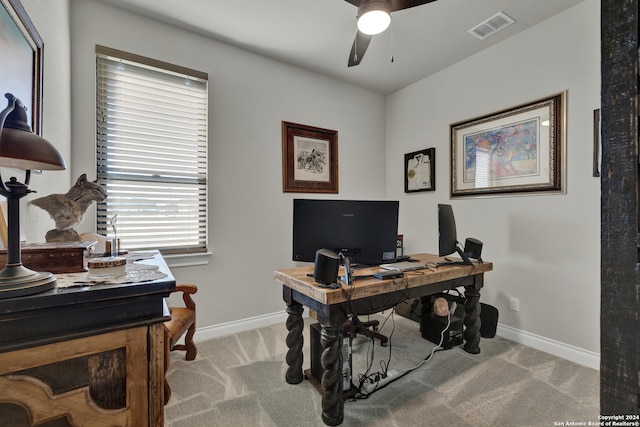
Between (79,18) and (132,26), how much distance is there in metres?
0.34

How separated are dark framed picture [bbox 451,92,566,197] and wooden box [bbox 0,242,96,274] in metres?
3.17

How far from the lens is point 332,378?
62.6 inches

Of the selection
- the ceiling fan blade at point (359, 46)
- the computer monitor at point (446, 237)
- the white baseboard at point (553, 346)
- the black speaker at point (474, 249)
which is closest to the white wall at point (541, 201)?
the white baseboard at point (553, 346)

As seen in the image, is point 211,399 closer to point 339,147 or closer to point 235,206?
point 235,206

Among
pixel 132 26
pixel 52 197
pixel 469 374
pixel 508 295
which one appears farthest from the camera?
pixel 508 295

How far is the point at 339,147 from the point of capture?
358 cm

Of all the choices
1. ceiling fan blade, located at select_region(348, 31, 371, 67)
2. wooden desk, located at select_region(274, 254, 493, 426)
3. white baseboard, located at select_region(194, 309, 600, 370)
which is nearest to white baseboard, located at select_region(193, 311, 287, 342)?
white baseboard, located at select_region(194, 309, 600, 370)

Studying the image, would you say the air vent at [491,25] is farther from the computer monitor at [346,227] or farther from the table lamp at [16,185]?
the table lamp at [16,185]

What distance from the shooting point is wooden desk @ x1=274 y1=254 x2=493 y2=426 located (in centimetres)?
158

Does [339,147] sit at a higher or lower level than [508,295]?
higher

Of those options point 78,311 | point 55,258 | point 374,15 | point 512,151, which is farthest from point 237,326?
point 512,151

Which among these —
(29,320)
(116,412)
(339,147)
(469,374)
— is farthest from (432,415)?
(339,147)

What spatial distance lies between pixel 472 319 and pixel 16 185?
2.82 meters

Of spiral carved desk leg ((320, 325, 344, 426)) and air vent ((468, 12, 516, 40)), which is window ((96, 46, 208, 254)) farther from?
air vent ((468, 12, 516, 40))
